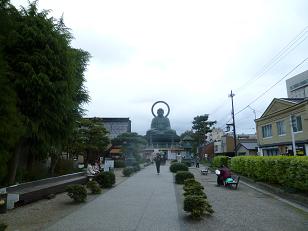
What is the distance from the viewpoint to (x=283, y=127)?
113 ft

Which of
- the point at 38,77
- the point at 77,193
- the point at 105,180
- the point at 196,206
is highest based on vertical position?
the point at 38,77

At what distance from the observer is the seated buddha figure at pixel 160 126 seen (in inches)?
3324

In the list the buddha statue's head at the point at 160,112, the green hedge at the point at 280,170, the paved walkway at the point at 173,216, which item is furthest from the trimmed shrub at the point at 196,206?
the buddha statue's head at the point at 160,112

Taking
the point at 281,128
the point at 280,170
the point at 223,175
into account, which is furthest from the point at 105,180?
the point at 281,128

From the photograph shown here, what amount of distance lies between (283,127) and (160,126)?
2046 inches

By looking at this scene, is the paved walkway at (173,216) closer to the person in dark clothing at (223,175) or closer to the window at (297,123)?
the person in dark clothing at (223,175)

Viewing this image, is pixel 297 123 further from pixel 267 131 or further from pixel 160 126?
pixel 160 126

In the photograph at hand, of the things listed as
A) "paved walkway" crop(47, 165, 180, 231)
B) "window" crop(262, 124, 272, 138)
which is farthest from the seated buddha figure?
"paved walkway" crop(47, 165, 180, 231)

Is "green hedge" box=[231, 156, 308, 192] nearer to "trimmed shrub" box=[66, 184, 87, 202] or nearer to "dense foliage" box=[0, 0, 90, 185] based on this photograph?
"trimmed shrub" box=[66, 184, 87, 202]

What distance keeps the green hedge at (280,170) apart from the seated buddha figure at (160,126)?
2409 inches

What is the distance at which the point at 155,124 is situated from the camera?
85.8 meters

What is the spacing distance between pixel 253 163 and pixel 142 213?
12.5 meters

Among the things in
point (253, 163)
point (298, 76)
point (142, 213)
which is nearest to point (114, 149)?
point (253, 163)

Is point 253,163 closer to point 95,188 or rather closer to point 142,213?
point 95,188
